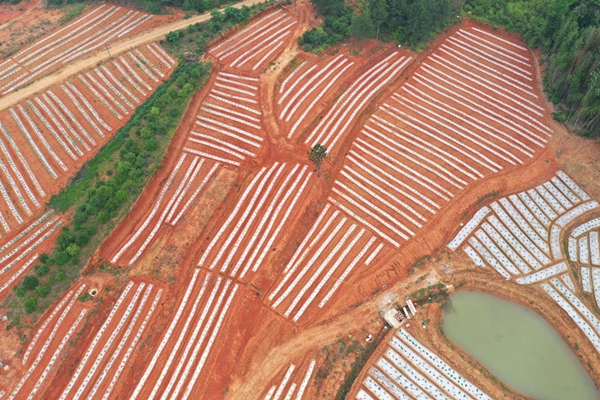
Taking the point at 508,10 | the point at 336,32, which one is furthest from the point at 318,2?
the point at 508,10

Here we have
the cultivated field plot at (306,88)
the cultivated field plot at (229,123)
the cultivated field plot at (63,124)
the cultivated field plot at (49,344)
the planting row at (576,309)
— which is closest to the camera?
the cultivated field plot at (49,344)

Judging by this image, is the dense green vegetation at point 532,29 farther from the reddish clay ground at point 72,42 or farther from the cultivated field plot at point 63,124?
the reddish clay ground at point 72,42

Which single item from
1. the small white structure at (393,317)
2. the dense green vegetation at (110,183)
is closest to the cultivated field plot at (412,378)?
the small white structure at (393,317)

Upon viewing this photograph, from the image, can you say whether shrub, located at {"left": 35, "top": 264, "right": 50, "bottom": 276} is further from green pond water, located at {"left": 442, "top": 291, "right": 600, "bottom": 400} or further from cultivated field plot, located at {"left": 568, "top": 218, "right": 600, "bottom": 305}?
cultivated field plot, located at {"left": 568, "top": 218, "right": 600, "bottom": 305}

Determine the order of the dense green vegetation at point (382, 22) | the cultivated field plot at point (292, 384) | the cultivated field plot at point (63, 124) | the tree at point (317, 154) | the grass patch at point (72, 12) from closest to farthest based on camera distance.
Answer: the cultivated field plot at point (292, 384)
the tree at point (317, 154)
the cultivated field plot at point (63, 124)
the dense green vegetation at point (382, 22)
the grass patch at point (72, 12)

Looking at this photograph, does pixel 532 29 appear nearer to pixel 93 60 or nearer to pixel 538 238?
pixel 538 238

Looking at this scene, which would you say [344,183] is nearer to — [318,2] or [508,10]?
[318,2]

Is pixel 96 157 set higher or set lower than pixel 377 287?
higher

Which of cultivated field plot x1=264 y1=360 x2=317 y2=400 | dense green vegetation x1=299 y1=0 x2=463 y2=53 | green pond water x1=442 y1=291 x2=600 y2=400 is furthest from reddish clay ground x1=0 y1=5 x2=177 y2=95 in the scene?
green pond water x1=442 y1=291 x2=600 y2=400
